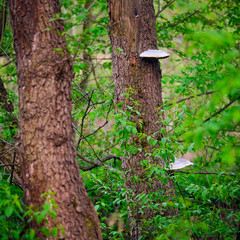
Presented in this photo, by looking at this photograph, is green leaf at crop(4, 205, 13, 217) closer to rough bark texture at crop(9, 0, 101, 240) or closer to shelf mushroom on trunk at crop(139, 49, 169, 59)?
rough bark texture at crop(9, 0, 101, 240)

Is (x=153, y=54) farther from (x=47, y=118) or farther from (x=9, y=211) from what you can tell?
(x=9, y=211)

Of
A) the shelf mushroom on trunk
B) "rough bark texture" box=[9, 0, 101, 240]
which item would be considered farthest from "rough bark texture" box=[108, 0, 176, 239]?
"rough bark texture" box=[9, 0, 101, 240]

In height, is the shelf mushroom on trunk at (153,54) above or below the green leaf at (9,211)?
above

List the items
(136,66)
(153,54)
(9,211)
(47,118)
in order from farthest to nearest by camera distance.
→ (136,66) → (153,54) → (47,118) → (9,211)

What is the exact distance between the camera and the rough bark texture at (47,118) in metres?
2.26

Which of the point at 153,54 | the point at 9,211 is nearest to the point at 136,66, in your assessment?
the point at 153,54

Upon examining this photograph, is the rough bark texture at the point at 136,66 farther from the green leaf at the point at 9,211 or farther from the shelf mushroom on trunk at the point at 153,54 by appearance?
the green leaf at the point at 9,211

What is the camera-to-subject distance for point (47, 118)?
2.37 metres

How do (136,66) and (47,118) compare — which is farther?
(136,66)

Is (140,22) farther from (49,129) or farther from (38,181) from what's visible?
(38,181)

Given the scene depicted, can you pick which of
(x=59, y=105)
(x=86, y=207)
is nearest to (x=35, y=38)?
(x=59, y=105)

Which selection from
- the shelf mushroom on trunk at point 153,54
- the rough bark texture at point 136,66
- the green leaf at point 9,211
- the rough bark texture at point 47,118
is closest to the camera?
the green leaf at point 9,211

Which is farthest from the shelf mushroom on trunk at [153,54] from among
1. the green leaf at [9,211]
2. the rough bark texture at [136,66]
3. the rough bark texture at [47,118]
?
the green leaf at [9,211]

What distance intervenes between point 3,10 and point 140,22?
3.76 m
